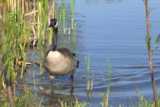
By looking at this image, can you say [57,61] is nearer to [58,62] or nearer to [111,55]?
[58,62]

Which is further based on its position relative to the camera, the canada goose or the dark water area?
the canada goose

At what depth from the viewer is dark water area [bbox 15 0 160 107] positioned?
6.25 m

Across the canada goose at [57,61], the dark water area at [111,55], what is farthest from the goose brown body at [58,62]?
the dark water area at [111,55]

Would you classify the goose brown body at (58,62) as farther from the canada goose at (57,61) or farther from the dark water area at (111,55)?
the dark water area at (111,55)

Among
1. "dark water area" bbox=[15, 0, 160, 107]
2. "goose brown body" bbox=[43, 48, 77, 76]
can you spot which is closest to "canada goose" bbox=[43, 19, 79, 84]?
"goose brown body" bbox=[43, 48, 77, 76]

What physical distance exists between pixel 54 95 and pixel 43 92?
0.77 ft

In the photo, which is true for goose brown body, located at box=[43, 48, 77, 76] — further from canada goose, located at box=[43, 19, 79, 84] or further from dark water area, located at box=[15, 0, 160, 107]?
dark water area, located at box=[15, 0, 160, 107]

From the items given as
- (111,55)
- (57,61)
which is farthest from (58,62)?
(111,55)

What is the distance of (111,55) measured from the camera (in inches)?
364

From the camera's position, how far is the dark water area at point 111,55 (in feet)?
20.5

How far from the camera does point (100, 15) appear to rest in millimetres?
14656

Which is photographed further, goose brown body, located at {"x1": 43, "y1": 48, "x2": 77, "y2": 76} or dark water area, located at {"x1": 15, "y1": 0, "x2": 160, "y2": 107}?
goose brown body, located at {"x1": 43, "y1": 48, "x2": 77, "y2": 76}

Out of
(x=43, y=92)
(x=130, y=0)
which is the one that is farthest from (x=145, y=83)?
(x=130, y=0)

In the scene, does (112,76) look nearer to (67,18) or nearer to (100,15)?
(67,18)
